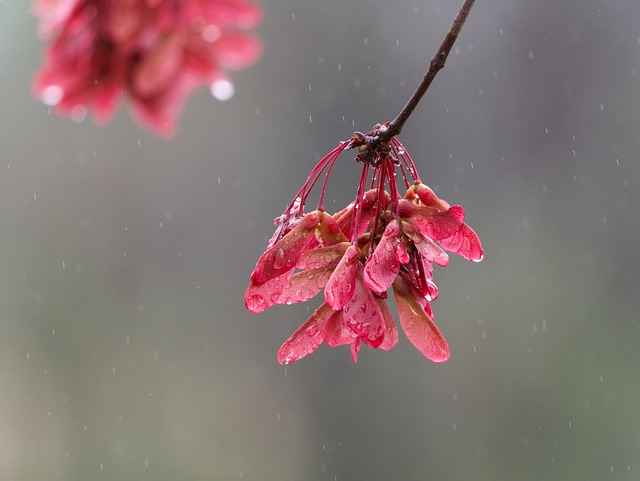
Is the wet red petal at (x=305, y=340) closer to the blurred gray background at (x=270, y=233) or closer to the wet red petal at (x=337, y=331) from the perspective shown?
the wet red petal at (x=337, y=331)

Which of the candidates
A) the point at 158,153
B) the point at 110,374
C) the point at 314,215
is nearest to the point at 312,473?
the point at 110,374

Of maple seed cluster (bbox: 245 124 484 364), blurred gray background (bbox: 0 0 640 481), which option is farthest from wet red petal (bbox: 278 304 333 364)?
blurred gray background (bbox: 0 0 640 481)

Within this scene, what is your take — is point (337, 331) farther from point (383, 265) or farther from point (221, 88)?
point (221, 88)

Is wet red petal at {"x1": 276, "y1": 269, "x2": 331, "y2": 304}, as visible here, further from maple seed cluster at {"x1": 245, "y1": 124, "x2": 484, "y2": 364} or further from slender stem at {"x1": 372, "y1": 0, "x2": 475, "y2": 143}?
slender stem at {"x1": 372, "y1": 0, "x2": 475, "y2": 143}

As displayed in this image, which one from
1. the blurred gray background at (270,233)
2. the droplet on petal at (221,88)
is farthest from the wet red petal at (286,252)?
the blurred gray background at (270,233)

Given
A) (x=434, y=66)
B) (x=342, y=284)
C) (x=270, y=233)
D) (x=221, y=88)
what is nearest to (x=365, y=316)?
(x=342, y=284)

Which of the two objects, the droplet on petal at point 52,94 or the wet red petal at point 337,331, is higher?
the droplet on petal at point 52,94
